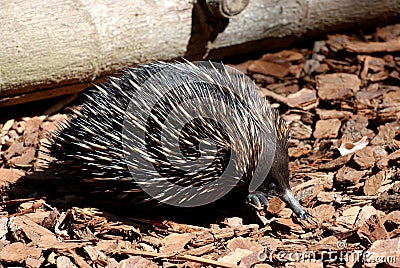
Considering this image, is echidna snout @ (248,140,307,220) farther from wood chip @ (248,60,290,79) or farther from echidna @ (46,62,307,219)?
wood chip @ (248,60,290,79)

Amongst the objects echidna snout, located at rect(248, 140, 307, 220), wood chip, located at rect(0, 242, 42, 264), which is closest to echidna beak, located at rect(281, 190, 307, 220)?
echidna snout, located at rect(248, 140, 307, 220)

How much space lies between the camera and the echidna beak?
4281 millimetres

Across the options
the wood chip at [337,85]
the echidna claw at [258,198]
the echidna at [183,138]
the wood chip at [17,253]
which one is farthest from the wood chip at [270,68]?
the wood chip at [17,253]

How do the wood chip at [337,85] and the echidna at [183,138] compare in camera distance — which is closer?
the echidna at [183,138]

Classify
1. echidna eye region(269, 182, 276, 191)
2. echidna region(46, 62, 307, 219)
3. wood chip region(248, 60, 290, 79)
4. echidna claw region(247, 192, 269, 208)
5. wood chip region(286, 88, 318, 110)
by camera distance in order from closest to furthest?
1. echidna region(46, 62, 307, 219)
2. echidna eye region(269, 182, 276, 191)
3. echidna claw region(247, 192, 269, 208)
4. wood chip region(286, 88, 318, 110)
5. wood chip region(248, 60, 290, 79)

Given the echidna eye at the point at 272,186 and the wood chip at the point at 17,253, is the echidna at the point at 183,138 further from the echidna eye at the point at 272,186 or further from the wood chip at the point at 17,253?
the wood chip at the point at 17,253

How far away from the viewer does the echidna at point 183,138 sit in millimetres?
4090

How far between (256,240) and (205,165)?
64 centimetres

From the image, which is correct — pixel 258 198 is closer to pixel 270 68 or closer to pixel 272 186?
pixel 272 186

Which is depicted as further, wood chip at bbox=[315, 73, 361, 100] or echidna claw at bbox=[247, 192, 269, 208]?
wood chip at bbox=[315, 73, 361, 100]

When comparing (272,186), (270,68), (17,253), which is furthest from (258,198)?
(270,68)

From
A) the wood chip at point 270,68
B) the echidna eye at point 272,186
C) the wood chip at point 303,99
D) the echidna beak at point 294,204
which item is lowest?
the echidna beak at point 294,204

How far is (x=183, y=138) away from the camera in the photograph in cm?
409

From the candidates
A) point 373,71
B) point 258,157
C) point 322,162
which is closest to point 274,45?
point 373,71
